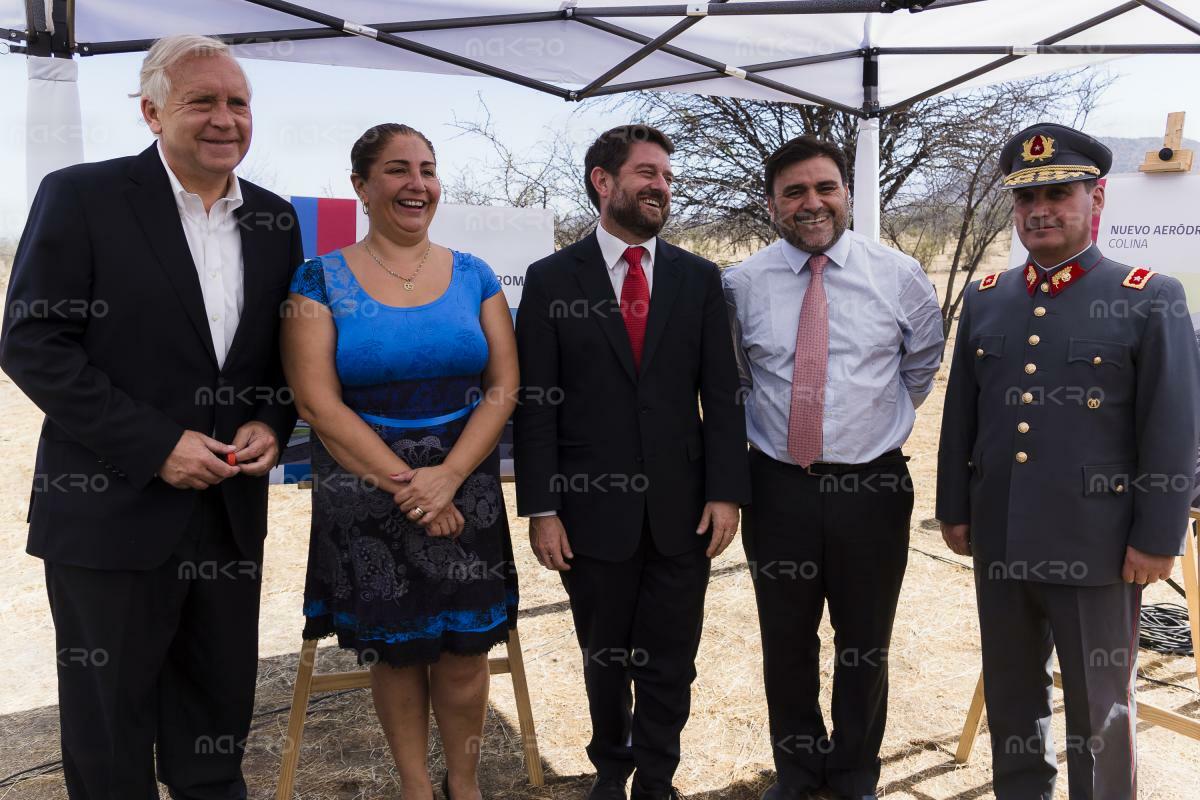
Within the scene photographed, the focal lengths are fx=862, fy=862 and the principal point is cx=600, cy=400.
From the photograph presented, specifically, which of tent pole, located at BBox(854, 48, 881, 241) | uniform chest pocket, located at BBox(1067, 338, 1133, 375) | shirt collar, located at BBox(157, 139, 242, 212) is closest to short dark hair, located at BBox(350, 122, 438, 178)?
shirt collar, located at BBox(157, 139, 242, 212)

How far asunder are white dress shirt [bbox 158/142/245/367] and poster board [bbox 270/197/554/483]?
181 centimetres

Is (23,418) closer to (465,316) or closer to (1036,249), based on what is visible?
(465,316)

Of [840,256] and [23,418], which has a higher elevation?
[840,256]

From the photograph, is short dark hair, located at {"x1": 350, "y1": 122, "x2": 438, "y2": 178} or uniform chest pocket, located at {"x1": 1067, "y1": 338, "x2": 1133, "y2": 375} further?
short dark hair, located at {"x1": 350, "y1": 122, "x2": 438, "y2": 178}

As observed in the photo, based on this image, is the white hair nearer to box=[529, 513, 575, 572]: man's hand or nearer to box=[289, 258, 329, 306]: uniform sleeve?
box=[289, 258, 329, 306]: uniform sleeve

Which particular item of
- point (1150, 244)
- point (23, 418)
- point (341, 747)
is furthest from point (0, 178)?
point (1150, 244)

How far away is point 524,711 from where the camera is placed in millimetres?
2881

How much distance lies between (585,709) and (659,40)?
116 inches

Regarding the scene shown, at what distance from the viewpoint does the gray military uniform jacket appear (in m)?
2.14

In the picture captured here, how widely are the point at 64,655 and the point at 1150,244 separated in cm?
490

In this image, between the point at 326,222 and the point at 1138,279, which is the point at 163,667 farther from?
the point at 1138,279

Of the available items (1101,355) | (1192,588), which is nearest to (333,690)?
(1101,355)

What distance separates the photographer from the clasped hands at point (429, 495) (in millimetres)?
2244

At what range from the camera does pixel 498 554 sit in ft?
8.12
